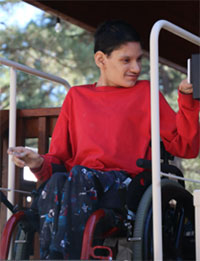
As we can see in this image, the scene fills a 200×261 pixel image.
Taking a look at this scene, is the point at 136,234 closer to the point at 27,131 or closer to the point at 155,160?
the point at 155,160

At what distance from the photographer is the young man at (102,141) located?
196cm

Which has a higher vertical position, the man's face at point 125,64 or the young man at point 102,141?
the man's face at point 125,64

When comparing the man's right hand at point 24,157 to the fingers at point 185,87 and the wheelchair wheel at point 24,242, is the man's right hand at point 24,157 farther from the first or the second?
the fingers at point 185,87

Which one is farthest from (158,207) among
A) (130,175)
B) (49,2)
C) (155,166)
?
(49,2)

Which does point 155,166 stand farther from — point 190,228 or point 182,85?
point 190,228

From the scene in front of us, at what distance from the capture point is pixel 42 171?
2311 mm

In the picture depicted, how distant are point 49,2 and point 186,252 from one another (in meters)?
2.01

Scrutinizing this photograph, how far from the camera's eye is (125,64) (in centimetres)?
239

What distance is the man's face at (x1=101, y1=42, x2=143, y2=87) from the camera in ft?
7.81

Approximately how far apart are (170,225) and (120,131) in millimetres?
411

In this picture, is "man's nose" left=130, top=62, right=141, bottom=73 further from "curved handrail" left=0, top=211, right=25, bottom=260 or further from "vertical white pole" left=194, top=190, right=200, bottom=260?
"curved handrail" left=0, top=211, right=25, bottom=260

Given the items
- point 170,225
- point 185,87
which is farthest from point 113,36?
point 170,225

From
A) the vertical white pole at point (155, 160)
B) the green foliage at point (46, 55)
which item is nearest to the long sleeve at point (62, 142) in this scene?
the vertical white pole at point (155, 160)

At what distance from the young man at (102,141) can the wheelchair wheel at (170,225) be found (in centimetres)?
12
